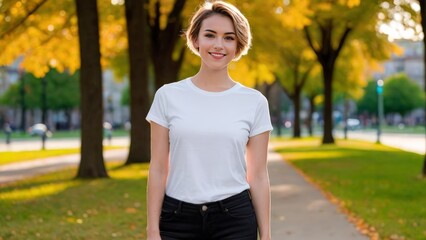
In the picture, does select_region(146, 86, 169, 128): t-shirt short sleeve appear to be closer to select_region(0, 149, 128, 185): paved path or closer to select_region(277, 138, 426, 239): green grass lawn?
select_region(277, 138, 426, 239): green grass lawn

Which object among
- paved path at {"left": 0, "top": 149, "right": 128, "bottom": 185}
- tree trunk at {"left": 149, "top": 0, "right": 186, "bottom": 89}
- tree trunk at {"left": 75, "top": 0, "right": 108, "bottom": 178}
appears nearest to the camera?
tree trunk at {"left": 75, "top": 0, "right": 108, "bottom": 178}

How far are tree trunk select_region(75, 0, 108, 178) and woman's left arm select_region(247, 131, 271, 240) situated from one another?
13.0 m

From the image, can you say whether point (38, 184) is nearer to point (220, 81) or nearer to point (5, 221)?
point (5, 221)

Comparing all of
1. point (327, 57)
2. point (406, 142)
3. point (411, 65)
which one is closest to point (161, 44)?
point (327, 57)

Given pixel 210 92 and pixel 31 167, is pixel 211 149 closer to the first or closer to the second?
pixel 210 92

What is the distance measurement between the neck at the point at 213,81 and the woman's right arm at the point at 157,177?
0.25 meters

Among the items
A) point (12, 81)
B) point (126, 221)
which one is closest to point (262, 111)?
point (126, 221)

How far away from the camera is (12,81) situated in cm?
9669

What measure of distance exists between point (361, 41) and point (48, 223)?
92.1 ft

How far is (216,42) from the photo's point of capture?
3070 mm

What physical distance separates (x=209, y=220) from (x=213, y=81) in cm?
59

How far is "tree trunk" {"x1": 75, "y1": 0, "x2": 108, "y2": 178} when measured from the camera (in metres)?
15.7

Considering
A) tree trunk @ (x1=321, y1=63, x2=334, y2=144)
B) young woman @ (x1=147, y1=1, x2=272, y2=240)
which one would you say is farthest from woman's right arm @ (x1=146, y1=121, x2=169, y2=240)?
tree trunk @ (x1=321, y1=63, x2=334, y2=144)

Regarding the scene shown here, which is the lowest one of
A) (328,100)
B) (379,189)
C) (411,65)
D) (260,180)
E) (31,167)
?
(31,167)
